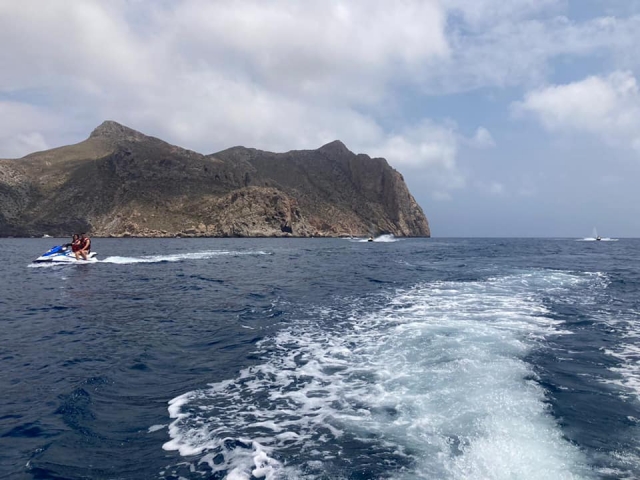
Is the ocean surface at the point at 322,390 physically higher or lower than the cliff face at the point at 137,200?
lower

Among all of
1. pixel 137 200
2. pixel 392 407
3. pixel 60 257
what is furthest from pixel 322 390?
pixel 137 200

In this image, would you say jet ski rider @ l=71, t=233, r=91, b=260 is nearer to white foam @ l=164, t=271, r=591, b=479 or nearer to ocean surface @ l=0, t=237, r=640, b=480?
ocean surface @ l=0, t=237, r=640, b=480

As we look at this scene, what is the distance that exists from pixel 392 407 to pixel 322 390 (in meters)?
1.75

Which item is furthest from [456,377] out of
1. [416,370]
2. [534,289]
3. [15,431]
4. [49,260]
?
[49,260]

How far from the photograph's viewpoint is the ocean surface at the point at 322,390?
18.4 feet

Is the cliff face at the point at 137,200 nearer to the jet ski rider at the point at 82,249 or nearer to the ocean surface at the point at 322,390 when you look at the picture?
the jet ski rider at the point at 82,249

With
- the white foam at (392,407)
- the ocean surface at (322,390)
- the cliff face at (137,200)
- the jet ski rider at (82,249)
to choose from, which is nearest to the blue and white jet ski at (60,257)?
the jet ski rider at (82,249)

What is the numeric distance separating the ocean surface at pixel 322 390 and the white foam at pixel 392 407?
0.12ft

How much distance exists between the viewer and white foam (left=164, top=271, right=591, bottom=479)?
559 cm

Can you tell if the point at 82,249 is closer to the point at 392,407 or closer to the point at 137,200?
the point at 392,407

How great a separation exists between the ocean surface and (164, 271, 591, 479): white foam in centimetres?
4

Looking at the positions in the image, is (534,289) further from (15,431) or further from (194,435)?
(15,431)

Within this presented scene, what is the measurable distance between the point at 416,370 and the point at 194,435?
5391mm

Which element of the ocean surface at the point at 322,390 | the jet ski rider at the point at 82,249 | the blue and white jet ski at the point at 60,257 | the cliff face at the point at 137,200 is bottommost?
the ocean surface at the point at 322,390
